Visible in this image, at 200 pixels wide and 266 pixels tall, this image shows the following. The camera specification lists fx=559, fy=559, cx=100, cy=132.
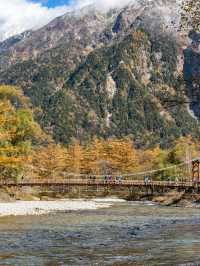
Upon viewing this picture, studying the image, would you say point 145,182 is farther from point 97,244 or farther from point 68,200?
Result: point 97,244

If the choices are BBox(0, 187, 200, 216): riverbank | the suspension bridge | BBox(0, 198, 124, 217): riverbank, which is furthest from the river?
the suspension bridge

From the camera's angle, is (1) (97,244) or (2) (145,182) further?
(2) (145,182)

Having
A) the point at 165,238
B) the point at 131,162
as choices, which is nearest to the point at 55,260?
the point at 165,238

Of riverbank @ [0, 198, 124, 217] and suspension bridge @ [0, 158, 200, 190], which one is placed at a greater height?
suspension bridge @ [0, 158, 200, 190]

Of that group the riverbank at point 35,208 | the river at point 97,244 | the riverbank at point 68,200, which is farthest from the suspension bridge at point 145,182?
the river at point 97,244

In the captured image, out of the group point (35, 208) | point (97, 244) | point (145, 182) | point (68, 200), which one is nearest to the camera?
point (97, 244)

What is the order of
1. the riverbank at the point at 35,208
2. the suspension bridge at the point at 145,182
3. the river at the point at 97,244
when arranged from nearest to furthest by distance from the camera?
the river at the point at 97,244 < the riverbank at the point at 35,208 < the suspension bridge at the point at 145,182

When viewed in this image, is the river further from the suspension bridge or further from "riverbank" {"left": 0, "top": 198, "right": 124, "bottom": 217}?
the suspension bridge

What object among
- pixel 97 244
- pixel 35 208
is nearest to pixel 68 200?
pixel 35 208

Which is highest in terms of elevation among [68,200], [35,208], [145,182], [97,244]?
[145,182]

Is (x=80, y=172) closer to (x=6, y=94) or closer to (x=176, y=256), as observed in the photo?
(x=6, y=94)

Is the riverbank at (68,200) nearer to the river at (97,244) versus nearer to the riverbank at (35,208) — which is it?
the riverbank at (35,208)

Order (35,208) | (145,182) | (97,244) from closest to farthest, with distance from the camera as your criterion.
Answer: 1. (97,244)
2. (35,208)
3. (145,182)

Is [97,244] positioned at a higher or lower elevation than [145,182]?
lower
